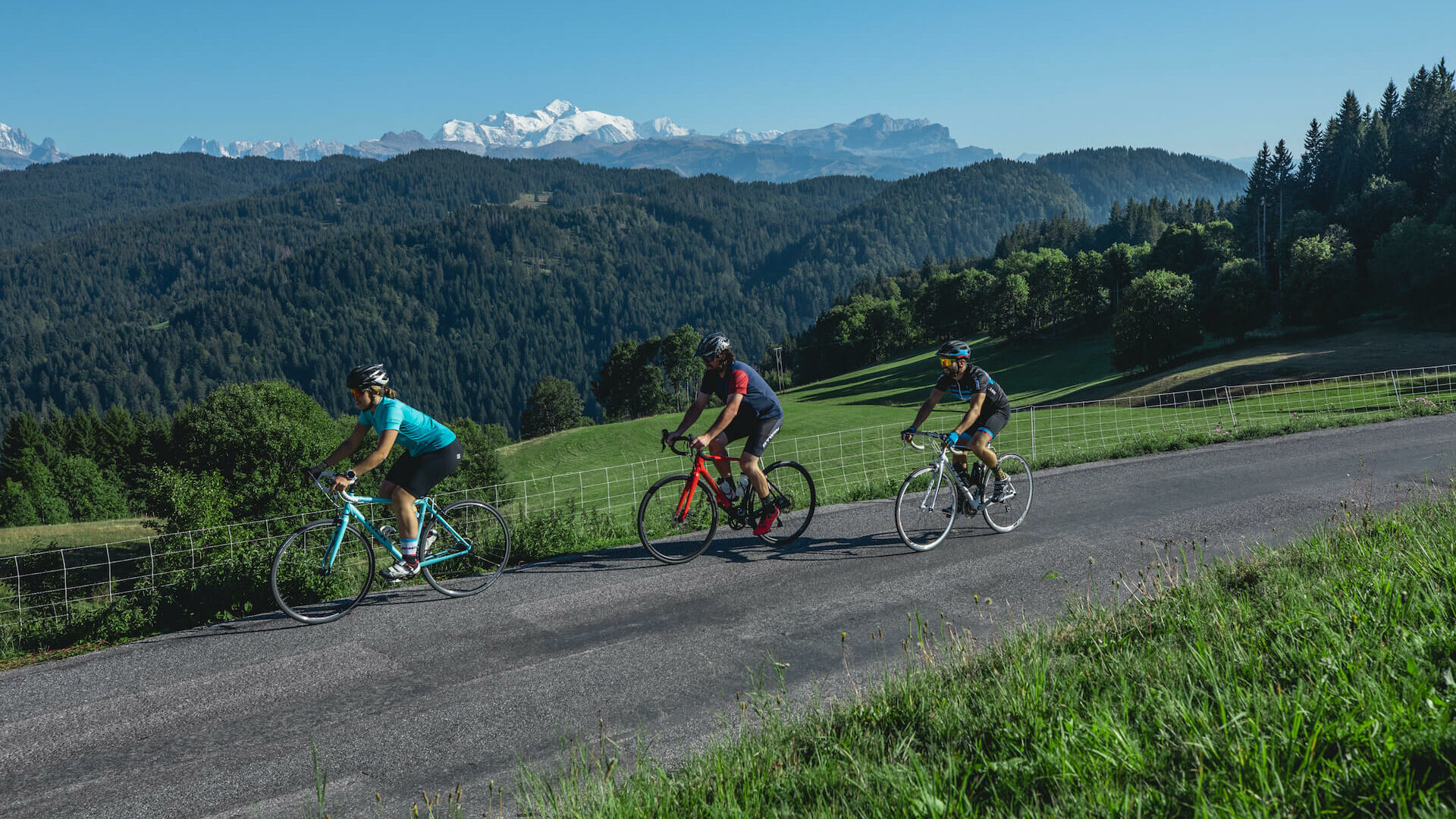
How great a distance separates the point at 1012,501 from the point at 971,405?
1.63 metres

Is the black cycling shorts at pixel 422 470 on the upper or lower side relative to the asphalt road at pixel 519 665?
upper

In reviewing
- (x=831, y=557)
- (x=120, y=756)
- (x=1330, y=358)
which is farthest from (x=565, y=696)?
(x=1330, y=358)

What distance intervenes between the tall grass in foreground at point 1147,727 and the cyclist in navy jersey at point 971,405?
4.27 m

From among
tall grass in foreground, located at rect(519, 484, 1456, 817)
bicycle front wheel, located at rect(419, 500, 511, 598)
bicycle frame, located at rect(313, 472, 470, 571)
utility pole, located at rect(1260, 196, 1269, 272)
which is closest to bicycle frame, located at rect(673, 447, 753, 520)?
bicycle front wheel, located at rect(419, 500, 511, 598)

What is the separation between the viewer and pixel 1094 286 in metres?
102

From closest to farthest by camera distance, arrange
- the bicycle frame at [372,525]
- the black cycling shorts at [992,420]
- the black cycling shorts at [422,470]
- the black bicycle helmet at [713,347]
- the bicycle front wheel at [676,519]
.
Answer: the bicycle frame at [372,525] < the black cycling shorts at [422,470] < the black bicycle helmet at [713,347] < the bicycle front wheel at [676,519] < the black cycling shorts at [992,420]

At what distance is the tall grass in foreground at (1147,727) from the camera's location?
10.2 ft

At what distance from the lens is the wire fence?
898cm

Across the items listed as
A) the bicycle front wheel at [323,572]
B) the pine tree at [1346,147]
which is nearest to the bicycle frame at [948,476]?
the bicycle front wheel at [323,572]

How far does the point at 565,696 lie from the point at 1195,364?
70861 mm

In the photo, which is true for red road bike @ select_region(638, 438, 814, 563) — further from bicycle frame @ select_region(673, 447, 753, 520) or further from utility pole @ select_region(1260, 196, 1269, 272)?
utility pole @ select_region(1260, 196, 1269, 272)

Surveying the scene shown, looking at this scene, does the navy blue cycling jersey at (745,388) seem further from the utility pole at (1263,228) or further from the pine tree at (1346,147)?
the utility pole at (1263,228)

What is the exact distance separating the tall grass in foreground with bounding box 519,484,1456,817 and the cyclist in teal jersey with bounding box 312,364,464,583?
13.0 feet

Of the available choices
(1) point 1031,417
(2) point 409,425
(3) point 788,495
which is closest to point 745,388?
(3) point 788,495
